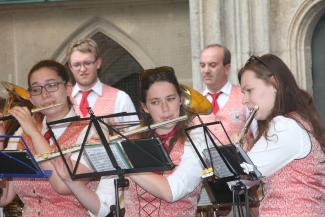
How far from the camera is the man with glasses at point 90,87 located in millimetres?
8359

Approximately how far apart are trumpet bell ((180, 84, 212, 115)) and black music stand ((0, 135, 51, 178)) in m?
0.98

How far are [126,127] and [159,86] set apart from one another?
14.5 inches

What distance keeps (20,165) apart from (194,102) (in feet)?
3.95

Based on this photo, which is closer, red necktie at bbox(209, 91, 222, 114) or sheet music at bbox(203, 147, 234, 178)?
sheet music at bbox(203, 147, 234, 178)

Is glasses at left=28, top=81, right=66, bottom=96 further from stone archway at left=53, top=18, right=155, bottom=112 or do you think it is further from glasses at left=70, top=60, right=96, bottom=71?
stone archway at left=53, top=18, right=155, bottom=112

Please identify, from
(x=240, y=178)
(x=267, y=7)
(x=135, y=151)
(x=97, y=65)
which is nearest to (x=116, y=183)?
(x=135, y=151)

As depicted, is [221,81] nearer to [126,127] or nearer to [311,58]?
[126,127]

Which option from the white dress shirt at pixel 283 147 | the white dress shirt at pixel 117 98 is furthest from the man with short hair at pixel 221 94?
the white dress shirt at pixel 283 147

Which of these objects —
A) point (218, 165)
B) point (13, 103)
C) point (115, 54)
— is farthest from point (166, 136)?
point (115, 54)

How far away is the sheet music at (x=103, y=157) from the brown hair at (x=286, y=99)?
2.67ft

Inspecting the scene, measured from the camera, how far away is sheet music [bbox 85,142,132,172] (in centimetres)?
564

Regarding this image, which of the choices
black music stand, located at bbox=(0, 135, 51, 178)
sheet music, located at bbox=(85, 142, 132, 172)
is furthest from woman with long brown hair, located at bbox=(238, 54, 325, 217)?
black music stand, located at bbox=(0, 135, 51, 178)

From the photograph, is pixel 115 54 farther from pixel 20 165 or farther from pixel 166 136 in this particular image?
pixel 20 165

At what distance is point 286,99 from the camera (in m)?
5.77
